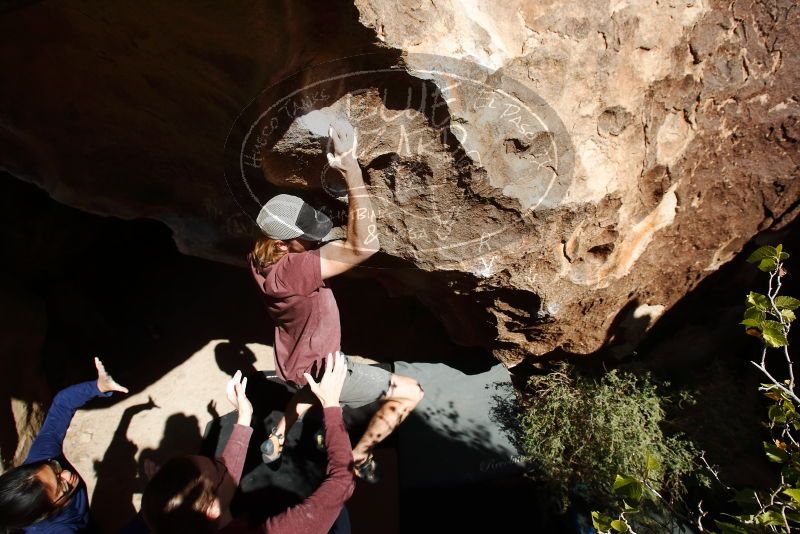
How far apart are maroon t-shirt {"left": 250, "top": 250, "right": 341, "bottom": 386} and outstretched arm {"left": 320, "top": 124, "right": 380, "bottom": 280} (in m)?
0.08

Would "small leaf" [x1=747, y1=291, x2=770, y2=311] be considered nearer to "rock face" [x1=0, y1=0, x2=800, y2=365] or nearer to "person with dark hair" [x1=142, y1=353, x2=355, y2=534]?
"rock face" [x1=0, y1=0, x2=800, y2=365]

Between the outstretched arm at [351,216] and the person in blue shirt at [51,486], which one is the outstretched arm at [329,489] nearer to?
the outstretched arm at [351,216]

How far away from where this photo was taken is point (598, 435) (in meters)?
2.49

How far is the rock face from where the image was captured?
1.60m

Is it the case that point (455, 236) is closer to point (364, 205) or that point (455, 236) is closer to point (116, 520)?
point (364, 205)

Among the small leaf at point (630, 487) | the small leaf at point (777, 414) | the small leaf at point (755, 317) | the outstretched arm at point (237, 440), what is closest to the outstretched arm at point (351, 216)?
the outstretched arm at point (237, 440)

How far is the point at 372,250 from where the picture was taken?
1952 mm

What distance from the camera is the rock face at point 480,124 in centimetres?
160

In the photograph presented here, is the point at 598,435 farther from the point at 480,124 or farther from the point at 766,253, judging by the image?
the point at 480,124

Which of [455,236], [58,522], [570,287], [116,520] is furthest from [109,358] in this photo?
[570,287]

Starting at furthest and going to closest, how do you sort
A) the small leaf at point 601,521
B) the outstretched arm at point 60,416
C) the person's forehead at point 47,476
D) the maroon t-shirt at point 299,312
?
1. the outstretched arm at point 60,416
2. the person's forehead at point 47,476
3. the maroon t-shirt at point 299,312
4. the small leaf at point 601,521

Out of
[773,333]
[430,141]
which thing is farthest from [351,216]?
[773,333]

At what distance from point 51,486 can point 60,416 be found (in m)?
0.49

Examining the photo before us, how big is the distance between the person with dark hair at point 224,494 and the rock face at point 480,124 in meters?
0.87
